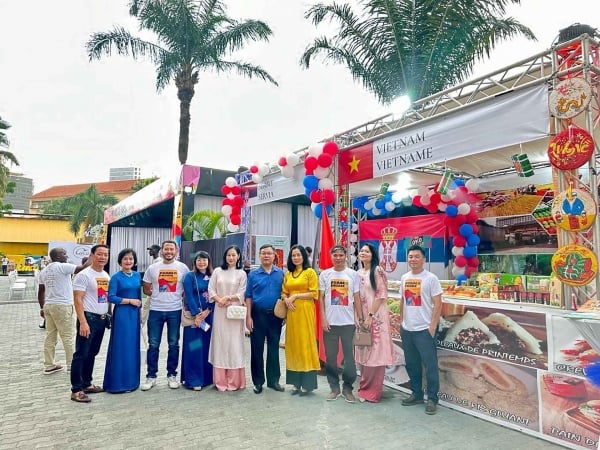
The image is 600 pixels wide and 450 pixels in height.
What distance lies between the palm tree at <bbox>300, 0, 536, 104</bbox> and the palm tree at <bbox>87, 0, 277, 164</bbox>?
130 inches

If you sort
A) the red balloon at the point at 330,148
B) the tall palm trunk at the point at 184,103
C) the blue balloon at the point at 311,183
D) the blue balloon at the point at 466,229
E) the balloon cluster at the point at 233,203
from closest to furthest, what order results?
the red balloon at the point at 330,148 < the blue balloon at the point at 311,183 < the balloon cluster at the point at 233,203 < the blue balloon at the point at 466,229 < the tall palm trunk at the point at 184,103

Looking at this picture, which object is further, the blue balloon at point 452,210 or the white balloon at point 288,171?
the blue balloon at point 452,210

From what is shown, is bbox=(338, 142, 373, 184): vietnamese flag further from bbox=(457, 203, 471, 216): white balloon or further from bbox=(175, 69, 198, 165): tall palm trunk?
bbox=(175, 69, 198, 165): tall palm trunk

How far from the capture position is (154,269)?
412 centimetres

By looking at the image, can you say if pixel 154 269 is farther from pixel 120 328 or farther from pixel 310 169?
pixel 310 169

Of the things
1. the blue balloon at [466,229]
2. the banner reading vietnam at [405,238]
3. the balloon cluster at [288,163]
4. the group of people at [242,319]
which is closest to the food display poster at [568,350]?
the group of people at [242,319]

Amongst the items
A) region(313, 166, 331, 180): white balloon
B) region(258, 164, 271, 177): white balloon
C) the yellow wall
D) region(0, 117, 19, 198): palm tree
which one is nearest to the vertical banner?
region(258, 164, 271, 177): white balloon

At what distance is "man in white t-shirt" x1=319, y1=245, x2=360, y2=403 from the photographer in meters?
3.81

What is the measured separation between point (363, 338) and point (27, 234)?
126ft

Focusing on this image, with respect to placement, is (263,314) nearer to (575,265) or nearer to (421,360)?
(421,360)

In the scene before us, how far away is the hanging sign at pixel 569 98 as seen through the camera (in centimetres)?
299

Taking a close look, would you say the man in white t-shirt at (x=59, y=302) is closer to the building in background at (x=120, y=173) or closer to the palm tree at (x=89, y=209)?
the palm tree at (x=89, y=209)

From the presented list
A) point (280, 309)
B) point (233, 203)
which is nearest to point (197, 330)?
point (280, 309)

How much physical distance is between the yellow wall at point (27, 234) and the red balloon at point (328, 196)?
36.3m
